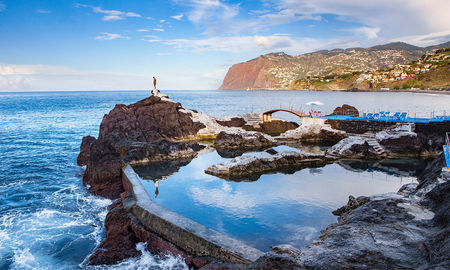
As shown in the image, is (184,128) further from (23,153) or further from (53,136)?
(53,136)

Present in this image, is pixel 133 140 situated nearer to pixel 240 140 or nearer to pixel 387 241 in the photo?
pixel 240 140

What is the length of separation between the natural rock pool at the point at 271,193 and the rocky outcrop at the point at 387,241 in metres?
2.84

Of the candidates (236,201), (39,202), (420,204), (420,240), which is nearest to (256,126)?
(236,201)

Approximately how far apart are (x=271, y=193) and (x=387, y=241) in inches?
358

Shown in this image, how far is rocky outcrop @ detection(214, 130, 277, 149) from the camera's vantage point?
28.7 metres

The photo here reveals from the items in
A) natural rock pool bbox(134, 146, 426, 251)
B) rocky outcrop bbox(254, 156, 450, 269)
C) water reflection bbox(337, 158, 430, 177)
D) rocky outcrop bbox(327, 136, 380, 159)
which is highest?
rocky outcrop bbox(254, 156, 450, 269)

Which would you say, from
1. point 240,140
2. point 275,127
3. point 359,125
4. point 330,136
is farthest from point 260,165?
point 275,127

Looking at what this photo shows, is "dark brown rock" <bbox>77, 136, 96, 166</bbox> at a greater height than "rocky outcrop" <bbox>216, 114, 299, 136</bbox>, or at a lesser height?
lesser

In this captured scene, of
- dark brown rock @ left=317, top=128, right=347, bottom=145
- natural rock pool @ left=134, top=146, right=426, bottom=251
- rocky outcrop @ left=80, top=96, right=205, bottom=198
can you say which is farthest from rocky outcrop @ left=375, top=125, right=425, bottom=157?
rocky outcrop @ left=80, top=96, right=205, bottom=198

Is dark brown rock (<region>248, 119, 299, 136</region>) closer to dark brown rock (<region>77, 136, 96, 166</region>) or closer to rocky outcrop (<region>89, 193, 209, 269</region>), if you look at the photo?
dark brown rock (<region>77, 136, 96, 166</region>)

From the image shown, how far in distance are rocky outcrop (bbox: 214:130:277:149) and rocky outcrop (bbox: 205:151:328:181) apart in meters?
6.93

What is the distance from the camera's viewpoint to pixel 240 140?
28828 mm

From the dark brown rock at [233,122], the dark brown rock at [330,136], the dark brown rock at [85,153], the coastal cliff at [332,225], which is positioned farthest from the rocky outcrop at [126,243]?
the dark brown rock at [233,122]

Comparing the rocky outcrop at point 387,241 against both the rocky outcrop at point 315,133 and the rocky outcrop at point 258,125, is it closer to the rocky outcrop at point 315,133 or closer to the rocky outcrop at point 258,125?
the rocky outcrop at point 315,133
